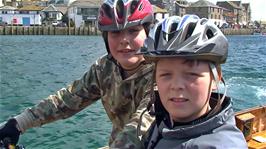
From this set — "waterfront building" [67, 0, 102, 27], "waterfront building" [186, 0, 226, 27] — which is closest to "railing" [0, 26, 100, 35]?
"waterfront building" [67, 0, 102, 27]

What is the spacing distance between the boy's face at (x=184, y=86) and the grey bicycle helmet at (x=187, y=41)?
0.20ft

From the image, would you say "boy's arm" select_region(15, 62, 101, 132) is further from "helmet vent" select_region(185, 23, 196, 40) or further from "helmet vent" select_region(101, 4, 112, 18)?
"helmet vent" select_region(185, 23, 196, 40)

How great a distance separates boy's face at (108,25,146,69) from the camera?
129 inches

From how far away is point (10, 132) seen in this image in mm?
3373

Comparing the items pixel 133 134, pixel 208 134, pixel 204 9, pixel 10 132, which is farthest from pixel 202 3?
pixel 208 134

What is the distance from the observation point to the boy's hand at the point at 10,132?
10.9ft

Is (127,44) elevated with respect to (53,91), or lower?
elevated

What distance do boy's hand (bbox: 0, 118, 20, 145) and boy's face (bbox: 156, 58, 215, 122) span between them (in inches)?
59.9

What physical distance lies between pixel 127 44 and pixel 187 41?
1.00m

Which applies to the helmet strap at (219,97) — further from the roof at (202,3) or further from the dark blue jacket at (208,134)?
the roof at (202,3)

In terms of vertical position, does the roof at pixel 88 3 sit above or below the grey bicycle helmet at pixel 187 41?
above

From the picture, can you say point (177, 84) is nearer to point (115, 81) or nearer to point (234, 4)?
point (115, 81)

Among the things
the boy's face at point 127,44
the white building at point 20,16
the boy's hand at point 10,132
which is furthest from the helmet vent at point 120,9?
the white building at point 20,16

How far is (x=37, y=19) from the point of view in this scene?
116 m
